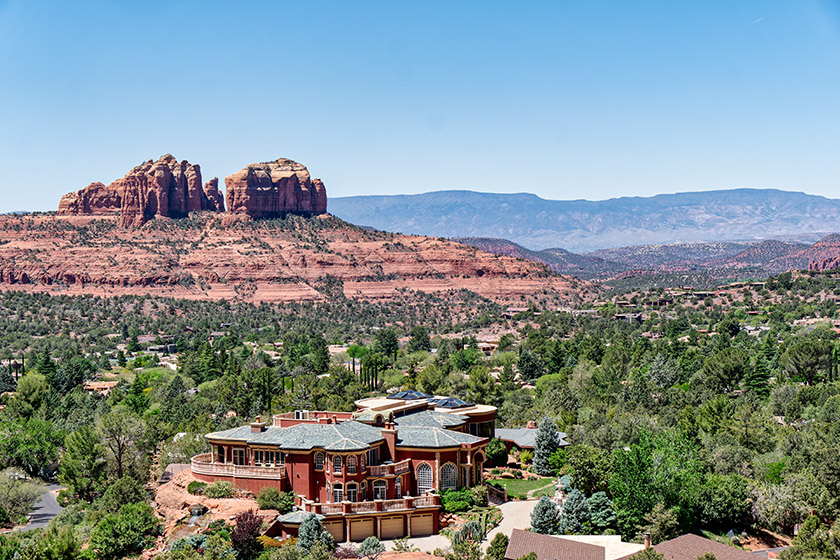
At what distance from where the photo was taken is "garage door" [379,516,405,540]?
53750mm

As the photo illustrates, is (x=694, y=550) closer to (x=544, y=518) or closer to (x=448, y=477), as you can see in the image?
(x=544, y=518)

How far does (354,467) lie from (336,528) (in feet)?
12.1

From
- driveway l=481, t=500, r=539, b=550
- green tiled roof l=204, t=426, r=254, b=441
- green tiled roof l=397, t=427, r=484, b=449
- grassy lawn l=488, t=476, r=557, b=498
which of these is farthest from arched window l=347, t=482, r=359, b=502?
grassy lawn l=488, t=476, r=557, b=498

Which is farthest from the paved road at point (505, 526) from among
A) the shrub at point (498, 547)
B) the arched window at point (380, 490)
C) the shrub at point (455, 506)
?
the arched window at point (380, 490)

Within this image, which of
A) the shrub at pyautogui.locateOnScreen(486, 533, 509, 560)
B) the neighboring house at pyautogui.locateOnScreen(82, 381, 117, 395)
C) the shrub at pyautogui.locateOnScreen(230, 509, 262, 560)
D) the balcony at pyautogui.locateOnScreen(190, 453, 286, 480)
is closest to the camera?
the shrub at pyautogui.locateOnScreen(486, 533, 509, 560)

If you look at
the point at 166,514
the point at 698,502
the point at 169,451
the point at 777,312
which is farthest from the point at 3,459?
the point at 777,312

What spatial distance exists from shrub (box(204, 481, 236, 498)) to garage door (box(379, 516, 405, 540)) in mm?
9052

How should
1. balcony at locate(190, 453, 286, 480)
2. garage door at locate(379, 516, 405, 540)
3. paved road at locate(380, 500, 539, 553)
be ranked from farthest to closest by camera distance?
balcony at locate(190, 453, 286, 480), garage door at locate(379, 516, 405, 540), paved road at locate(380, 500, 539, 553)

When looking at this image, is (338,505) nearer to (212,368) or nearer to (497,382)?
(497,382)

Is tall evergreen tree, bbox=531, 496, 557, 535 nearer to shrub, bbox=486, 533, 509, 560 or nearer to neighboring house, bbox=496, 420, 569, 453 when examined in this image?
shrub, bbox=486, 533, 509, 560

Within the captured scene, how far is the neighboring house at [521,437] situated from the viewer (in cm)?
7168

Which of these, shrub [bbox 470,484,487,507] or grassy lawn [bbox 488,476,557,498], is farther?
grassy lawn [bbox 488,476,557,498]

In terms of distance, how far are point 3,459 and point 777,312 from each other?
340ft

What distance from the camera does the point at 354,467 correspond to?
5556cm
